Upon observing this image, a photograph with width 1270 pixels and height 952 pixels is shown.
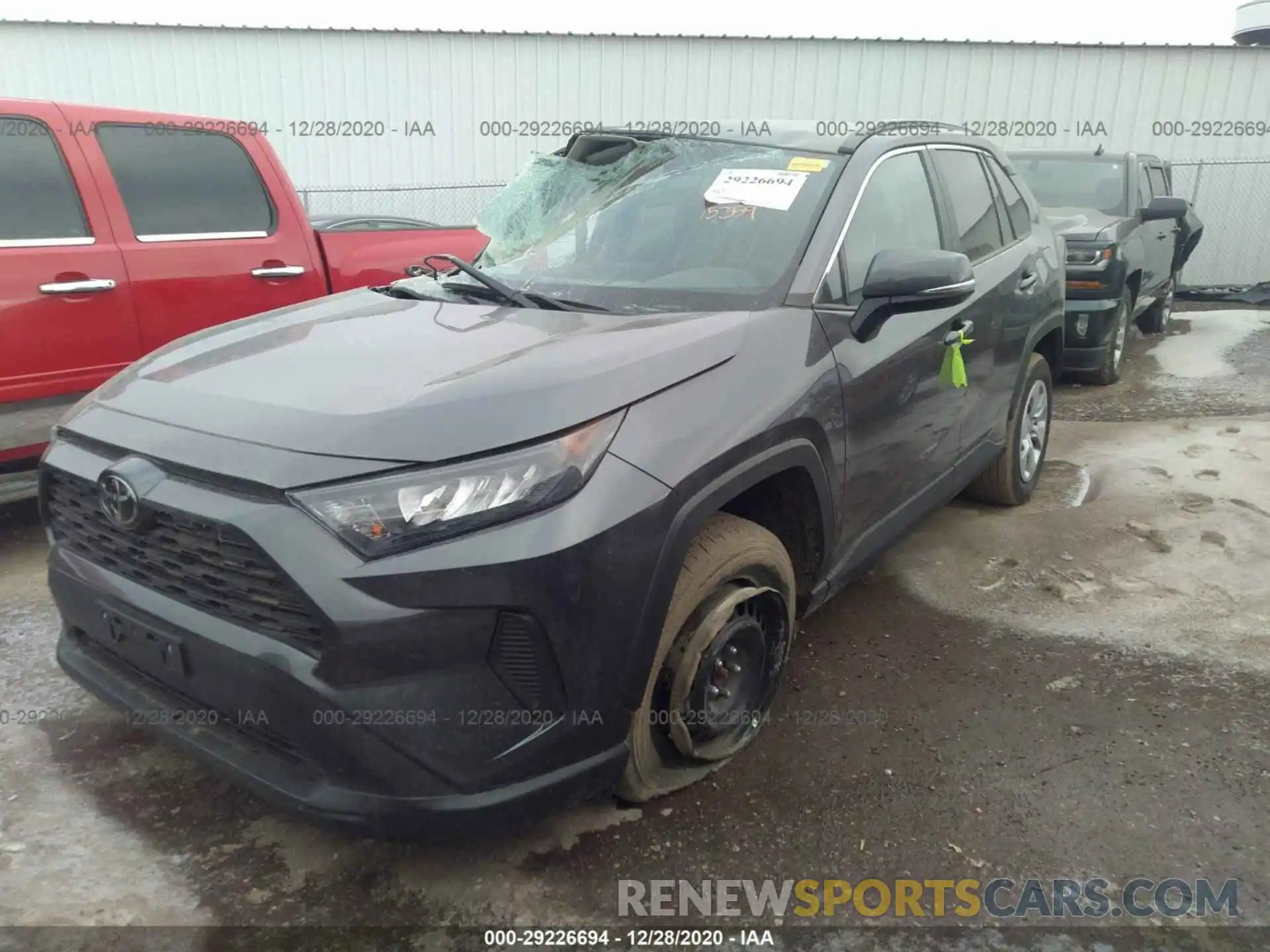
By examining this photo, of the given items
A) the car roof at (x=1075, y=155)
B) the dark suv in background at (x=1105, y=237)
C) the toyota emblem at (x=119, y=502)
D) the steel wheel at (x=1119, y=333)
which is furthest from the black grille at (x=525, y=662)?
the car roof at (x=1075, y=155)

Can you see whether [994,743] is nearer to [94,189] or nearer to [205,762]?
[205,762]

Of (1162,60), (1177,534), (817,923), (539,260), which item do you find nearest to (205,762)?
(817,923)

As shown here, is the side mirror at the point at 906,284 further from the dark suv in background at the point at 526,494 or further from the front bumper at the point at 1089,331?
the front bumper at the point at 1089,331

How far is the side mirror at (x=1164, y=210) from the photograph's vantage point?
757 centimetres

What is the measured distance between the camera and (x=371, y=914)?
2170 mm

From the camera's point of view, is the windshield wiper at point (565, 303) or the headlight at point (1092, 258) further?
the headlight at point (1092, 258)

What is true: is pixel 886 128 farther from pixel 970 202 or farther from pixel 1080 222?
pixel 1080 222

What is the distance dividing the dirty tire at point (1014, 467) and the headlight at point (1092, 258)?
267 cm

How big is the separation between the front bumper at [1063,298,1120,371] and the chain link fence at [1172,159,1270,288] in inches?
301

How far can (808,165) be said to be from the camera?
3055 millimetres

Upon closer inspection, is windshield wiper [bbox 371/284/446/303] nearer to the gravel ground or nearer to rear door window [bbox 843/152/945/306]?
rear door window [bbox 843/152/945/306]

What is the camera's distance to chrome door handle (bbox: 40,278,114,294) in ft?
12.6

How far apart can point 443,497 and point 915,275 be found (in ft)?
5.05

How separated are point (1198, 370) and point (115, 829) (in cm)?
907
